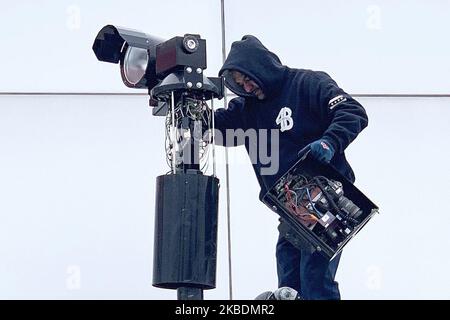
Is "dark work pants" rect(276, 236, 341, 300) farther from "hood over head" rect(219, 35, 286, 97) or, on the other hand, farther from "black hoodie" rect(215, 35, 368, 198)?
"hood over head" rect(219, 35, 286, 97)

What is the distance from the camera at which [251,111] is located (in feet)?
11.3

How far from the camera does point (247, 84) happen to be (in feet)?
11.2

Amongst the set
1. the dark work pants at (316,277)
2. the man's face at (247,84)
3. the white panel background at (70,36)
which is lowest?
the dark work pants at (316,277)

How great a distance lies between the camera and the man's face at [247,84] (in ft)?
11.2

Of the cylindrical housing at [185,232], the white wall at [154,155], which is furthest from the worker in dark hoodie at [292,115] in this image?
the cylindrical housing at [185,232]

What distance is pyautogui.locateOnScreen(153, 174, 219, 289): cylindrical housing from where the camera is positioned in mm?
2787

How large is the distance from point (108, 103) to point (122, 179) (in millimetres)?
247

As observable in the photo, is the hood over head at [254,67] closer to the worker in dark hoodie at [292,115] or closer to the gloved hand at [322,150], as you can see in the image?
the worker in dark hoodie at [292,115]

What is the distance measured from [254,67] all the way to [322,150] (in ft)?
1.05

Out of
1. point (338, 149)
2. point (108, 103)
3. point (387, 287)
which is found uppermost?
point (108, 103)

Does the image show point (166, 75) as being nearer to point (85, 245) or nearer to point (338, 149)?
point (338, 149)

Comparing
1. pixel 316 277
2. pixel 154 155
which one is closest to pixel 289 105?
pixel 316 277

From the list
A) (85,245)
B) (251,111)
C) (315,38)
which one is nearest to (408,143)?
(315,38)

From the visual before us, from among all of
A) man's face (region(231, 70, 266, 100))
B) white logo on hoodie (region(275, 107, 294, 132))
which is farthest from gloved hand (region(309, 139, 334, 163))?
man's face (region(231, 70, 266, 100))
